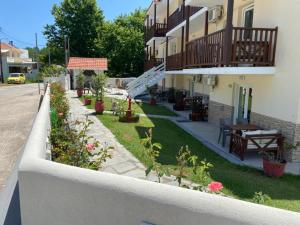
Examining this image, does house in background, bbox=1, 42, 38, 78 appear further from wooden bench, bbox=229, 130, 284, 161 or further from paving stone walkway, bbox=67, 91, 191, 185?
wooden bench, bbox=229, 130, 284, 161


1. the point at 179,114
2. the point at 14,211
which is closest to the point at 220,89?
the point at 179,114

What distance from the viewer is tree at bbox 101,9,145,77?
4069cm

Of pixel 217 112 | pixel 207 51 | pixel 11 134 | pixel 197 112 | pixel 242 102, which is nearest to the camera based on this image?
pixel 207 51

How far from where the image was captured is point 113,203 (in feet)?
9.33

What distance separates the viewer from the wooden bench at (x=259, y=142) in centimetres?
837

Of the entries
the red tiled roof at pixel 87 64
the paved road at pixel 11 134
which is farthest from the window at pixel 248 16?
the red tiled roof at pixel 87 64

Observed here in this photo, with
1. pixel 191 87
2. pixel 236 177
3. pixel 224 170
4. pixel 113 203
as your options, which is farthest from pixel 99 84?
pixel 113 203

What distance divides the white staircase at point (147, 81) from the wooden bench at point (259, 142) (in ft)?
48.0

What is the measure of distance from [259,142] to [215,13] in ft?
24.9

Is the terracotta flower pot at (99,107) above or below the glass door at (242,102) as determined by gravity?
below

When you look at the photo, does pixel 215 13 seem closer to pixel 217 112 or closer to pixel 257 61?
pixel 217 112

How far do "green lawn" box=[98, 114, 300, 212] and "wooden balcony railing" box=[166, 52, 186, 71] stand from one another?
4.77 metres

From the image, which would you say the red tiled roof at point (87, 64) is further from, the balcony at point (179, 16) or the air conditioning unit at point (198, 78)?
the air conditioning unit at point (198, 78)

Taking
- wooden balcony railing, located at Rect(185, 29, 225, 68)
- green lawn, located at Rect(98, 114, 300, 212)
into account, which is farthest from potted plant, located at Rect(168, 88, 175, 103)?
green lawn, located at Rect(98, 114, 300, 212)
